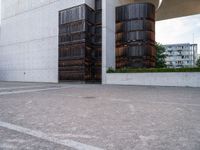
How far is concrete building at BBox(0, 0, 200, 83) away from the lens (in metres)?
31.6

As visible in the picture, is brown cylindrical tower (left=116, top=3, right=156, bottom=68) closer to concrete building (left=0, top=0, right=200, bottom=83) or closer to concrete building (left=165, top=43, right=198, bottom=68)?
concrete building (left=0, top=0, right=200, bottom=83)

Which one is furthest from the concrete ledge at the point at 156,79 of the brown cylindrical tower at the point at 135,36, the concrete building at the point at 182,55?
the concrete building at the point at 182,55

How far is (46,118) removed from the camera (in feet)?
19.4

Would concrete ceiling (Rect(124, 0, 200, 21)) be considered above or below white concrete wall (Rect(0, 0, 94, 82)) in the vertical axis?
above

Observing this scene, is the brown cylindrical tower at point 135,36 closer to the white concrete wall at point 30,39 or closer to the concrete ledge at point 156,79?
the concrete ledge at point 156,79

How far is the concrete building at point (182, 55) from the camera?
113125mm

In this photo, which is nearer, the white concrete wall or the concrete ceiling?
the white concrete wall

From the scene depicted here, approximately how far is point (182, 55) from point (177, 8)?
81.9m

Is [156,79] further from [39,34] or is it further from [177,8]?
[39,34]

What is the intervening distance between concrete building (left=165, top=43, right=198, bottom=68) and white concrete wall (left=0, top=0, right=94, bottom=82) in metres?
95.4

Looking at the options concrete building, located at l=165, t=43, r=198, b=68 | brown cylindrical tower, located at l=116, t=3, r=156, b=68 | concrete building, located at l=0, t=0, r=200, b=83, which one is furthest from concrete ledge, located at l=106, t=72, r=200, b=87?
concrete building, located at l=165, t=43, r=198, b=68

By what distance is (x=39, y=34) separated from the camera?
36656mm

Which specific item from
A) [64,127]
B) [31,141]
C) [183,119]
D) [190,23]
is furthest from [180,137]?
[190,23]

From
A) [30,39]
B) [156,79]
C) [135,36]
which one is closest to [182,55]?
[135,36]
